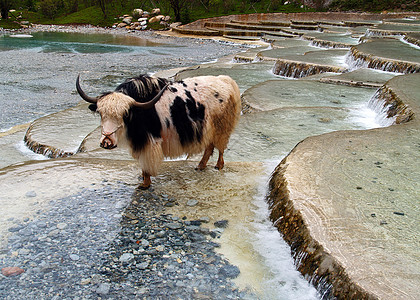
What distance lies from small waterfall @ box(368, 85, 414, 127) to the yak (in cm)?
327

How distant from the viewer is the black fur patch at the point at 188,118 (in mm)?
4422

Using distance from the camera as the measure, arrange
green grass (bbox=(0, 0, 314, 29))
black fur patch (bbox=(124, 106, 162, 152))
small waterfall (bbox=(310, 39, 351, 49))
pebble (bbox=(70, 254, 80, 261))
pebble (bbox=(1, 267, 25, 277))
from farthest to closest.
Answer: green grass (bbox=(0, 0, 314, 29))
small waterfall (bbox=(310, 39, 351, 49))
black fur patch (bbox=(124, 106, 162, 152))
pebble (bbox=(70, 254, 80, 261))
pebble (bbox=(1, 267, 25, 277))

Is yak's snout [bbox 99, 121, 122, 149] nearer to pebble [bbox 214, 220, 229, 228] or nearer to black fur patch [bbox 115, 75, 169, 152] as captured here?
black fur patch [bbox 115, 75, 169, 152]

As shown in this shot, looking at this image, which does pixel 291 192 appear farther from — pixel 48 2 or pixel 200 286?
pixel 48 2

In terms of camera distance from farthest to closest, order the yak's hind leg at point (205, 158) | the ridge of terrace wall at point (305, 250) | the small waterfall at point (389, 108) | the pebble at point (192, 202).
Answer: the small waterfall at point (389, 108) < the yak's hind leg at point (205, 158) < the pebble at point (192, 202) < the ridge of terrace wall at point (305, 250)

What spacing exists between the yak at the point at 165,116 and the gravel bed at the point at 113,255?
28.3 inches

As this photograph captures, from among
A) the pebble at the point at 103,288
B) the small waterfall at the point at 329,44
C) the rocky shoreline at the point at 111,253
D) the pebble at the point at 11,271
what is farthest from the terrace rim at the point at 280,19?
the pebble at the point at 11,271

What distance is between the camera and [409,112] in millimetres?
6344

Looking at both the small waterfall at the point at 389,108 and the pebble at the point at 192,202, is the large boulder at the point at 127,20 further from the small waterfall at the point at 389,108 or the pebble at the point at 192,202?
the pebble at the point at 192,202

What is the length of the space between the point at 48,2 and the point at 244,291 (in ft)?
204

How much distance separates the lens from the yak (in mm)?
3781

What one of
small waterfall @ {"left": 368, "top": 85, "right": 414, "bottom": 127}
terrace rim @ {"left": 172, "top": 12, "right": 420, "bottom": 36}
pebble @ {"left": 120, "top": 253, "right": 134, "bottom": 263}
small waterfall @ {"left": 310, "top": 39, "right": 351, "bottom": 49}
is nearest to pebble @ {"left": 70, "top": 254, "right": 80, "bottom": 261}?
pebble @ {"left": 120, "top": 253, "right": 134, "bottom": 263}

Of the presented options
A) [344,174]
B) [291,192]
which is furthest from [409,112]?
[291,192]

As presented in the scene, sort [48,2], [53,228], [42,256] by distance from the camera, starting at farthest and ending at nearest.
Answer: [48,2] → [53,228] → [42,256]
